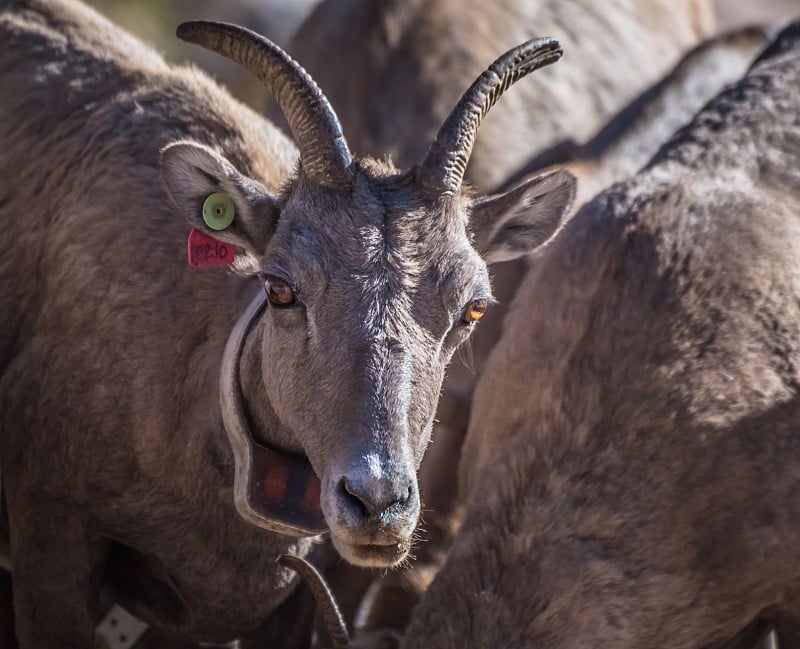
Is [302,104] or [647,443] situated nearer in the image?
[302,104]

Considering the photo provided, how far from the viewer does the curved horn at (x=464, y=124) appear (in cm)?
512

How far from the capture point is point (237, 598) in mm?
5660

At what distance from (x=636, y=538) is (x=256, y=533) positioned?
4.89 feet

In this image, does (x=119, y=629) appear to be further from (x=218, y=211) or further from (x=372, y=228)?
(x=372, y=228)

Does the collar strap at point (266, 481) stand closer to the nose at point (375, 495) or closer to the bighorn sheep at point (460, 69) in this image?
the nose at point (375, 495)

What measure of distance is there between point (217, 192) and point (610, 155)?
3.64 metres

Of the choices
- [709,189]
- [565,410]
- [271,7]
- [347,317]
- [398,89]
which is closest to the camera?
[347,317]

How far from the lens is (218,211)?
525 centimetres

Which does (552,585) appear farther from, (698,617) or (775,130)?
(775,130)

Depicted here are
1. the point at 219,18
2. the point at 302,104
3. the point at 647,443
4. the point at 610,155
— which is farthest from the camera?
the point at 219,18

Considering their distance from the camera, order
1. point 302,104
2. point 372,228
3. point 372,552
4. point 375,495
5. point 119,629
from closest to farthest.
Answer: point 375,495 → point 372,552 → point 372,228 → point 302,104 → point 119,629

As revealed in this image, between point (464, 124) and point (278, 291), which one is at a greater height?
point (464, 124)

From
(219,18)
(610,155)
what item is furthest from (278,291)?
(219,18)

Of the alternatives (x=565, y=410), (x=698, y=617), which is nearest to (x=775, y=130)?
(x=565, y=410)
